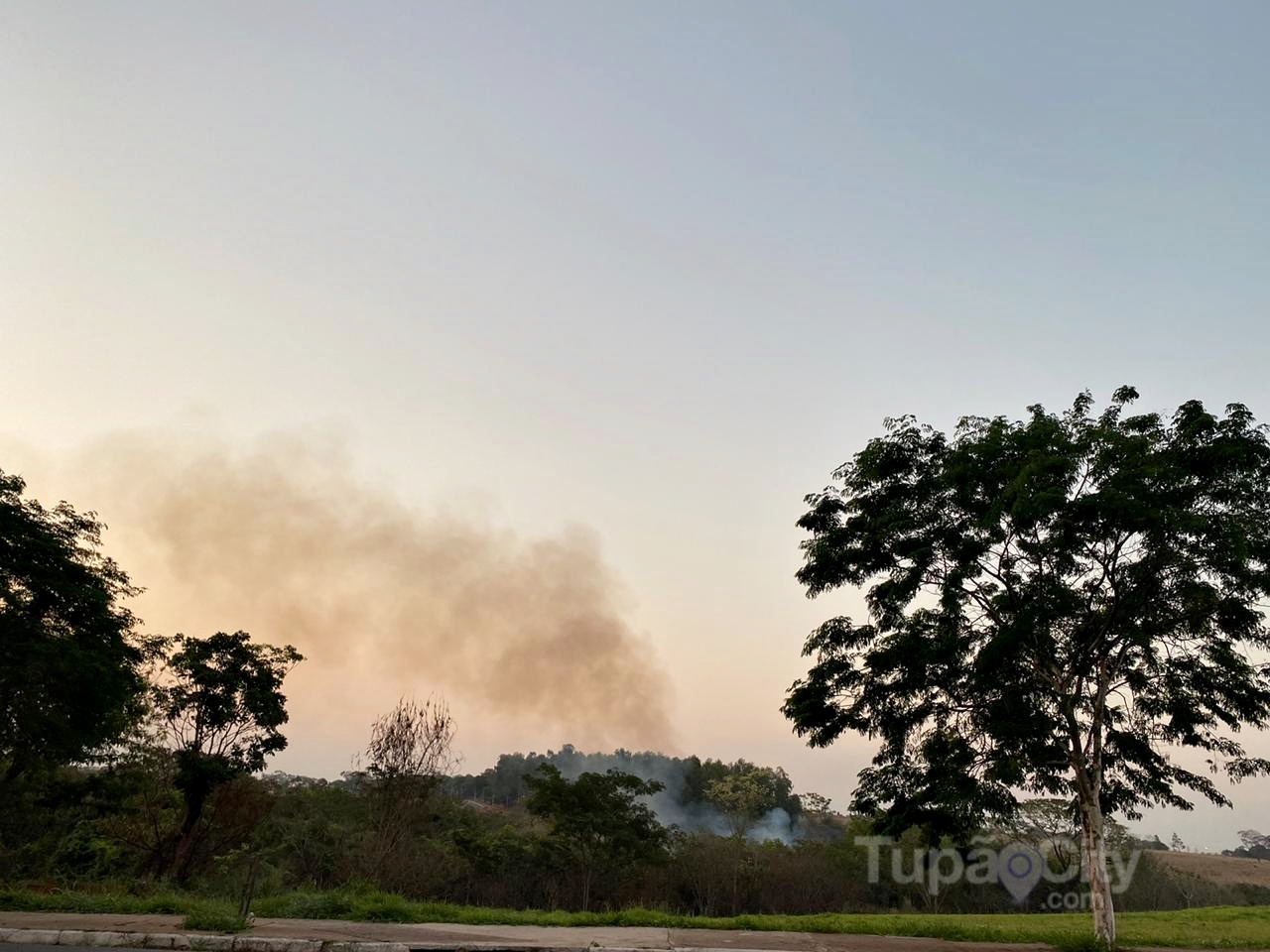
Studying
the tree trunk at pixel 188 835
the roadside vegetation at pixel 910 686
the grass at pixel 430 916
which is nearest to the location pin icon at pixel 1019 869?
the roadside vegetation at pixel 910 686

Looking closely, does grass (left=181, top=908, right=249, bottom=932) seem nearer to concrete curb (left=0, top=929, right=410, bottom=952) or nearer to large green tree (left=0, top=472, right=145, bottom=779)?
concrete curb (left=0, top=929, right=410, bottom=952)

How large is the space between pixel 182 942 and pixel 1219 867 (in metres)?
105

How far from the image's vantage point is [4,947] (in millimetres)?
11906

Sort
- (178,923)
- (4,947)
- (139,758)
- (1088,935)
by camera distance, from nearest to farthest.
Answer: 1. (4,947)
2. (178,923)
3. (1088,935)
4. (139,758)

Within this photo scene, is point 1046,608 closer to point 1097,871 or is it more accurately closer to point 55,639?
point 1097,871

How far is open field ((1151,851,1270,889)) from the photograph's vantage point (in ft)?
243

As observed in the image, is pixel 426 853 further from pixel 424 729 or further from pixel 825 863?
pixel 825 863

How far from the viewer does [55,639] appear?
1045 inches

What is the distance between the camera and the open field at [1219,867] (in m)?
74.2

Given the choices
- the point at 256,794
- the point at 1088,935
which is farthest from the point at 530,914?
the point at 256,794

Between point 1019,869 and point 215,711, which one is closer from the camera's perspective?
point 215,711

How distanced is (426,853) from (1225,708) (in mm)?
23711

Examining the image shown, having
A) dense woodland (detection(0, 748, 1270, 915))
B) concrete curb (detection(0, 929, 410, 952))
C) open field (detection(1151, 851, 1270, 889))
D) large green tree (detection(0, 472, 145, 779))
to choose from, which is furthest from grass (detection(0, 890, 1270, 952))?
open field (detection(1151, 851, 1270, 889))

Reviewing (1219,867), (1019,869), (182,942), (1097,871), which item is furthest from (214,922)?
(1219,867)
